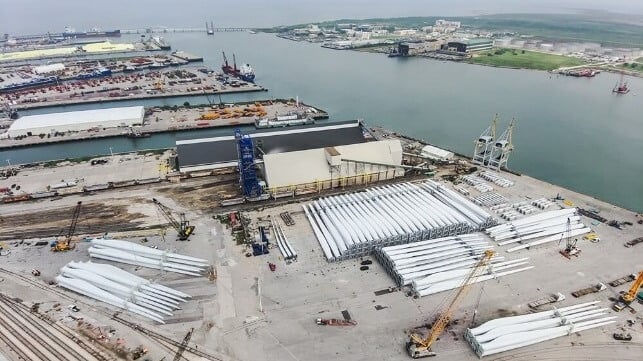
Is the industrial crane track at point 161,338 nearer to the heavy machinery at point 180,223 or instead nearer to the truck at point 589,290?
the heavy machinery at point 180,223

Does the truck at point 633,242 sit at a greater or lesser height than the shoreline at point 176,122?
lesser

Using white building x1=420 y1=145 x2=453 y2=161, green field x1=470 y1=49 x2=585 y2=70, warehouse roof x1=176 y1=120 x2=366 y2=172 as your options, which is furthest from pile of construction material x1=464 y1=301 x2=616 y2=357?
green field x1=470 y1=49 x2=585 y2=70

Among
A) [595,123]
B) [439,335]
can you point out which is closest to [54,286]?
[439,335]

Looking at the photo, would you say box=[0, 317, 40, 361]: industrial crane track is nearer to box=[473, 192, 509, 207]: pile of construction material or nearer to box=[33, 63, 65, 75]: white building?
box=[473, 192, 509, 207]: pile of construction material

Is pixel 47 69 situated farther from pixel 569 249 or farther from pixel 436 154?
pixel 569 249

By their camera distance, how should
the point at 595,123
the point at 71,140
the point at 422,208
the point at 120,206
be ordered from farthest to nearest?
the point at 595,123 < the point at 71,140 < the point at 120,206 < the point at 422,208

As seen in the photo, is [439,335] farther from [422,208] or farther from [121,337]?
[121,337]

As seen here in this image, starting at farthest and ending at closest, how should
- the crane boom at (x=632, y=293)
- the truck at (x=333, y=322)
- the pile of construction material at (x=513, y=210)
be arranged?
1. the pile of construction material at (x=513, y=210)
2. the crane boom at (x=632, y=293)
3. the truck at (x=333, y=322)

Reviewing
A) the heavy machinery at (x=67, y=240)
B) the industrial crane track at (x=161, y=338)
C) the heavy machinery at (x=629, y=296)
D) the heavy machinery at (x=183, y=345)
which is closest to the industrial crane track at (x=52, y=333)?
the industrial crane track at (x=161, y=338)

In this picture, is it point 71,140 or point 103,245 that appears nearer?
point 103,245
